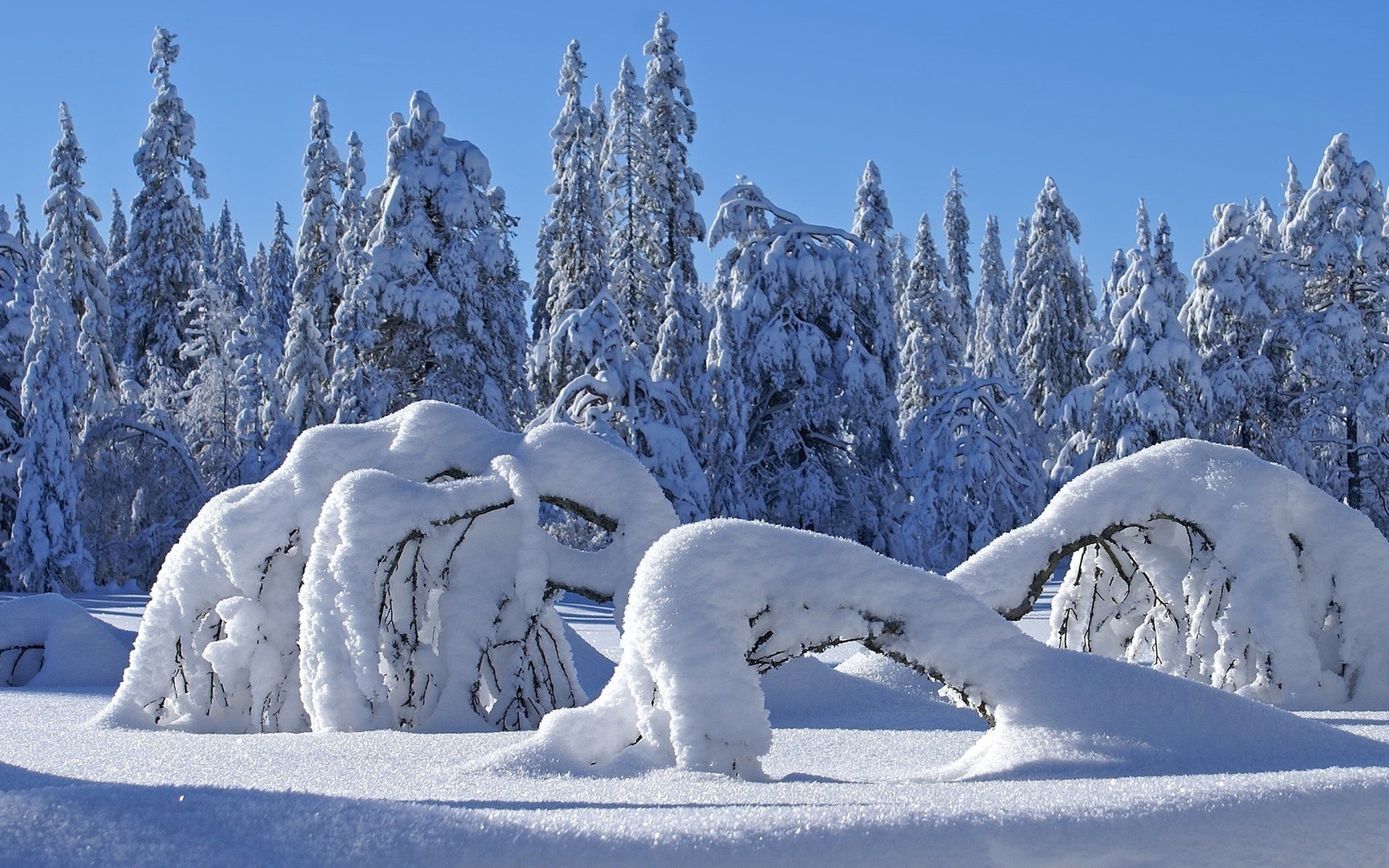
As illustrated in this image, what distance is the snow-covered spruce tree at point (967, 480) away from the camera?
22.3 meters

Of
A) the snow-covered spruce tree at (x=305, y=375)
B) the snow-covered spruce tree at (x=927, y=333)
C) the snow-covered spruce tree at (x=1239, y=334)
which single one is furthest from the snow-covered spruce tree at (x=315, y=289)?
the snow-covered spruce tree at (x=1239, y=334)

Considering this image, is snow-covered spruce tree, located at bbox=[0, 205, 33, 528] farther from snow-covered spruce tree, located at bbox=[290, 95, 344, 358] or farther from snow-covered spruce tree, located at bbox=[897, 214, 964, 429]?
snow-covered spruce tree, located at bbox=[897, 214, 964, 429]

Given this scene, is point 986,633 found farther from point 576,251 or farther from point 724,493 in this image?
point 576,251

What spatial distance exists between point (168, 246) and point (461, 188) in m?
21.6

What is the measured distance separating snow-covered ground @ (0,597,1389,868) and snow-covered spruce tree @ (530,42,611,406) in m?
25.1

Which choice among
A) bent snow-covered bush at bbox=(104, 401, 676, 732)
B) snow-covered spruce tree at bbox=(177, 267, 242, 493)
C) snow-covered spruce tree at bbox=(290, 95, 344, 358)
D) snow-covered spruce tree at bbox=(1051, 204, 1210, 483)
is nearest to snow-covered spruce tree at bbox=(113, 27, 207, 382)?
snow-covered spruce tree at bbox=(177, 267, 242, 493)

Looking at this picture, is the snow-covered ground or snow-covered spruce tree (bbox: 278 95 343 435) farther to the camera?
snow-covered spruce tree (bbox: 278 95 343 435)

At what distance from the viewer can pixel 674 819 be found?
2.63 meters

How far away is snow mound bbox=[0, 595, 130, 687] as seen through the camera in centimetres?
951

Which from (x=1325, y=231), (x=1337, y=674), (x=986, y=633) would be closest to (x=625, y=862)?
(x=986, y=633)

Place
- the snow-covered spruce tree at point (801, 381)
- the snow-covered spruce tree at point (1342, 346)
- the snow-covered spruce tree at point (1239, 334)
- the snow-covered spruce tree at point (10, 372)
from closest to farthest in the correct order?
the snow-covered spruce tree at point (801, 381) → the snow-covered spruce tree at point (10, 372) → the snow-covered spruce tree at point (1342, 346) → the snow-covered spruce tree at point (1239, 334)

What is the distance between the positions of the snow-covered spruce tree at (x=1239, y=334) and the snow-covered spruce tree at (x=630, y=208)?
1337 cm

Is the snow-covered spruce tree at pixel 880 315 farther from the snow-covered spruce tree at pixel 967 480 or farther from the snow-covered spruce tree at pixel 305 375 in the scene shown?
the snow-covered spruce tree at pixel 305 375

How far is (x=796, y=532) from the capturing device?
4391mm
